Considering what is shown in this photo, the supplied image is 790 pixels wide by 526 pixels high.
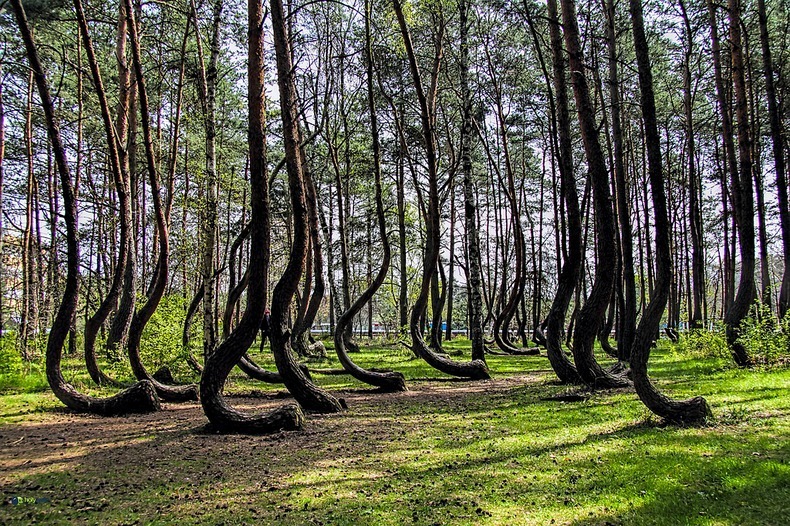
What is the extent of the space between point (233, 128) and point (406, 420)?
20808 mm

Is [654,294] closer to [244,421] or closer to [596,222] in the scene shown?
[596,222]

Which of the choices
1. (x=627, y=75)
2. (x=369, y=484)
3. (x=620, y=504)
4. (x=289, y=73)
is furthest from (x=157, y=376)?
(x=627, y=75)

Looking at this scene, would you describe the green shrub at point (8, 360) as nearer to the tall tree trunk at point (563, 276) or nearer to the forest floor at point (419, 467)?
the forest floor at point (419, 467)

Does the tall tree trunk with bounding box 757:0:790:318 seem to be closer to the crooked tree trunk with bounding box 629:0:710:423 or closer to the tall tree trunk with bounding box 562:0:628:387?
the tall tree trunk with bounding box 562:0:628:387

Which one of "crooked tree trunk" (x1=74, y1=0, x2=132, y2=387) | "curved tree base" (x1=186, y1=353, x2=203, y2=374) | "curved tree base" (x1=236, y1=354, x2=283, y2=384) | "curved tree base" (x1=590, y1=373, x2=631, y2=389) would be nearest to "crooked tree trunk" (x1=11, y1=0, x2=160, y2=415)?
"crooked tree trunk" (x1=74, y1=0, x2=132, y2=387)

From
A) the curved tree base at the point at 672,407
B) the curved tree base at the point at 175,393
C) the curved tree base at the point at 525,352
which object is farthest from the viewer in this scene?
the curved tree base at the point at 525,352

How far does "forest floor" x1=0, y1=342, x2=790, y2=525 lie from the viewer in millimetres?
4023

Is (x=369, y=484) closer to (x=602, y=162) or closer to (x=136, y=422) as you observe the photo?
(x=136, y=422)

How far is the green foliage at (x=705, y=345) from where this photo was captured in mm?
12483

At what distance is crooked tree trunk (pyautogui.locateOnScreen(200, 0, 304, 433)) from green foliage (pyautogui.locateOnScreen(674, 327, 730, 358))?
10.8 meters

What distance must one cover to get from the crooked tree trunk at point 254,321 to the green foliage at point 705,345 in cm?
1081

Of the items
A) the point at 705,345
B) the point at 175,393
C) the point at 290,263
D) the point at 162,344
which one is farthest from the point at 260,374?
the point at 705,345

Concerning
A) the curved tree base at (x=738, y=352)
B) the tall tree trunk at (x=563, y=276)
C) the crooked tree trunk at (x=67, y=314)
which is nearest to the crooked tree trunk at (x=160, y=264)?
the crooked tree trunk at (x=67, y=314)

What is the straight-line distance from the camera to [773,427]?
5969 millimetres
